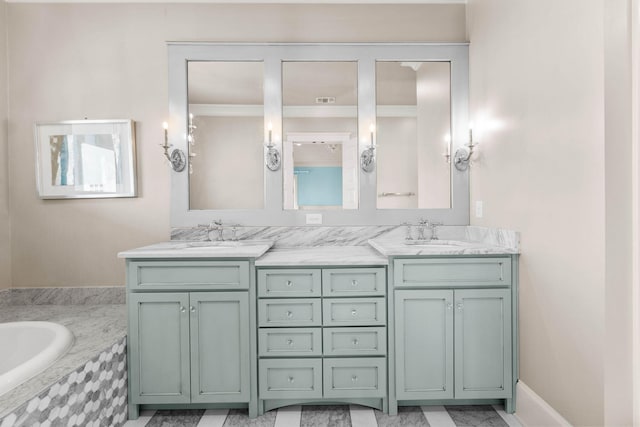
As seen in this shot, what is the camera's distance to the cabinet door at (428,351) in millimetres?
1887

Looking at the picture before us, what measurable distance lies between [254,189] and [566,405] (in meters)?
2.12

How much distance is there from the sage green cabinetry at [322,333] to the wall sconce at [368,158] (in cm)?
86

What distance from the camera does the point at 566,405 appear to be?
61.0 inches

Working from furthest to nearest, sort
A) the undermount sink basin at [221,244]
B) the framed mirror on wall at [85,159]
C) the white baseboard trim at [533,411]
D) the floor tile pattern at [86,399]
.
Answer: the framed mirror on wall at [85,159] < the undermount sink basin at [221,244] < the white baseboard trim at [533,411] < the floor tile pattern at [86,399]

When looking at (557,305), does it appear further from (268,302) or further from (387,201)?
(268,302)

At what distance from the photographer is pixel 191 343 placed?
73.7 inches

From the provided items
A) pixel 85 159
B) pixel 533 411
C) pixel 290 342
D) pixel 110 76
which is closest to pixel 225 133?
pixel 110 76

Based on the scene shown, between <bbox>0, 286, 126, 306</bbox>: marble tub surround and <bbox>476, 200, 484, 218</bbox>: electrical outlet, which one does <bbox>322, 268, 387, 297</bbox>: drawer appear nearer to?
<bbox>476, 200, 484, 218</bbox>: electrical outlet

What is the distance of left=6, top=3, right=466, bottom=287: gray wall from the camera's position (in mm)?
2455

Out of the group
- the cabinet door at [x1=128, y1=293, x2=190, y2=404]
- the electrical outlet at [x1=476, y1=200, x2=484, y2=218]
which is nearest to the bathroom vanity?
the cabinet door at [x1=128, y1=293, x2=190, y2=404]

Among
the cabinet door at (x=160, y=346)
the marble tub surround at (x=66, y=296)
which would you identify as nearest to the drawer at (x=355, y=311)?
the cabinet door at (x=160, y=346)

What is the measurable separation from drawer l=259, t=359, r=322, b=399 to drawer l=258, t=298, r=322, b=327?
207 mm

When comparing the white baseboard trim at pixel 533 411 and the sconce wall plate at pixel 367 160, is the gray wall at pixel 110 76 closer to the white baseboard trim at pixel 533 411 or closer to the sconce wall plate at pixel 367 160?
the sconce wall plate at pixel 367 160

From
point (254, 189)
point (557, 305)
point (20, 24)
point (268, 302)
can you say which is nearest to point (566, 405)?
point (557, 305)
